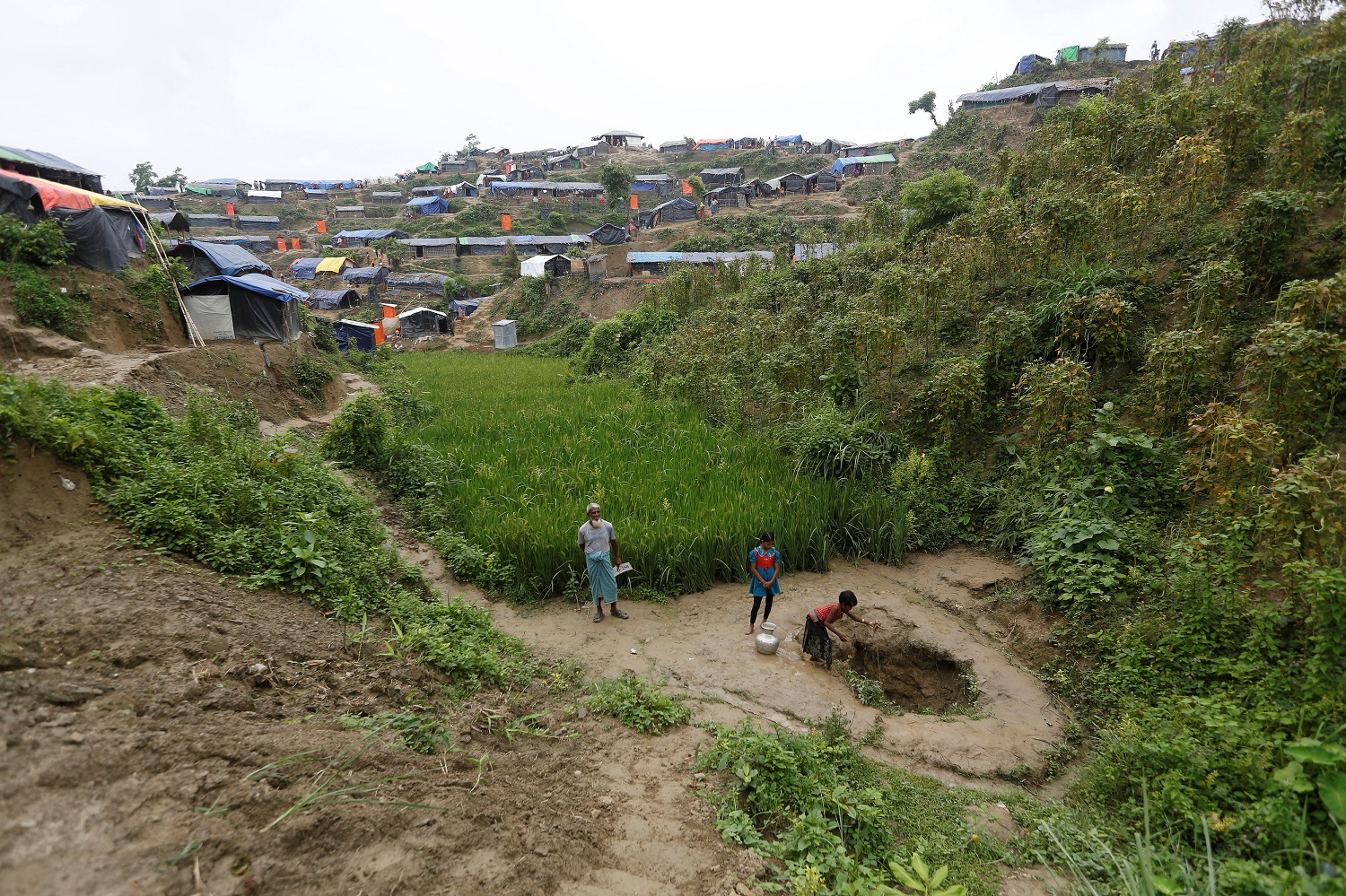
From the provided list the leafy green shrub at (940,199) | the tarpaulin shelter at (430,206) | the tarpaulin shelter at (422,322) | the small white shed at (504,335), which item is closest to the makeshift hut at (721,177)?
the tarpaulin shelter at (430,206)

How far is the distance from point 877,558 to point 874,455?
1.74 metres

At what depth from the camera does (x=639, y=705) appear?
4.73 meters

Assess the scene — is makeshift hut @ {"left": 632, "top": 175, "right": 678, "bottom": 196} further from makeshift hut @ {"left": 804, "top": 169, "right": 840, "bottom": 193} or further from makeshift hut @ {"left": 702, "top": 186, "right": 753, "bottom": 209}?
makeshift hut @ {"left": 804, "top": 169, "right": 840, "bottom": 193}

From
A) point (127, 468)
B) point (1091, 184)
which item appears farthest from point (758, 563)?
point (1091, 184)

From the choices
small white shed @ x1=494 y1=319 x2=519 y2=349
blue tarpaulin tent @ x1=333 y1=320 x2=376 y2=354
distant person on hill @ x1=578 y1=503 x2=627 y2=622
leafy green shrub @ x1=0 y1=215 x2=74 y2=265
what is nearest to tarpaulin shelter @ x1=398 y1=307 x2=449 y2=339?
small white shed @ x1=494 y1=319 x2=519 y2=349

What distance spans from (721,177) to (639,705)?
50.6 m

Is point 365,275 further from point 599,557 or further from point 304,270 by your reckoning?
point 599,557

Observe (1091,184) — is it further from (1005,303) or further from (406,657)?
(406,657)

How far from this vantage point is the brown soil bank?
2.35 m

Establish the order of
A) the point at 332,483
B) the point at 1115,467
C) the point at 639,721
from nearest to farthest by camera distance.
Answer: the point at 639,721 → the point at 1115,467 → the point at 332,483

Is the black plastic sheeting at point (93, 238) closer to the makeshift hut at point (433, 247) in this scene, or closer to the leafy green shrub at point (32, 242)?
the leafy green shrub at point (32, 242)

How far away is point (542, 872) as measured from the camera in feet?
9.55

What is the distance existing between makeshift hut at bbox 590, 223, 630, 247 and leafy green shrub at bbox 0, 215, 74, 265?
3012 centimetres

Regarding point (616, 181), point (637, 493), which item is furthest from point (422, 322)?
point (637, 493)
